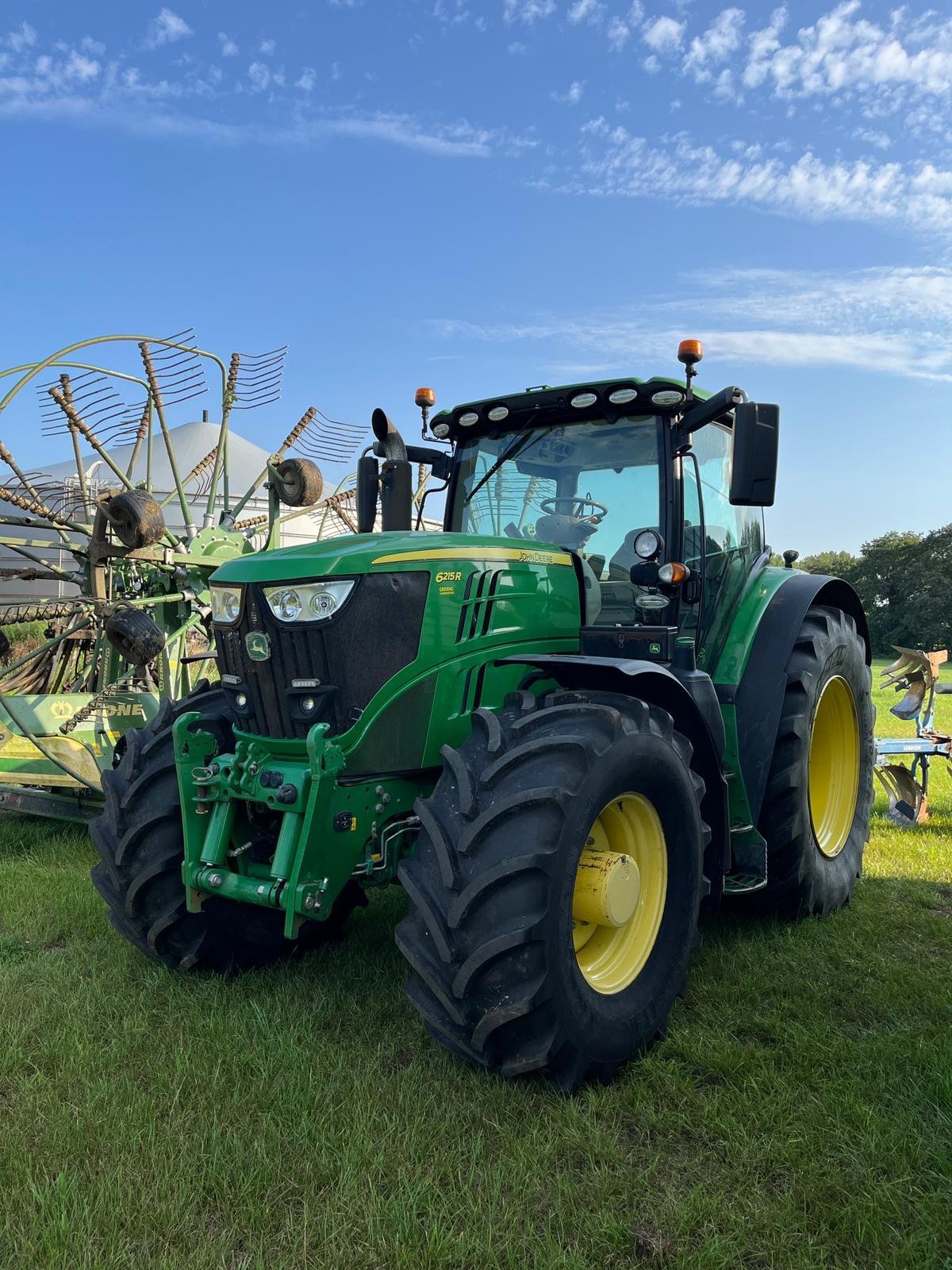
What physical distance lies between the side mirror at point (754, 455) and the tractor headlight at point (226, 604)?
188cm

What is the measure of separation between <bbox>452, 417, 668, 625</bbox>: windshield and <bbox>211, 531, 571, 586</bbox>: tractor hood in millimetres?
404

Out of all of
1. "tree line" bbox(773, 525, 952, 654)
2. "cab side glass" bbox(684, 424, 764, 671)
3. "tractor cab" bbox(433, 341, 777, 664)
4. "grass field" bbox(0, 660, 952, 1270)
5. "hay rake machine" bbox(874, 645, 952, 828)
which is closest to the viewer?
"grass field" bbox(0, 660, 952, 1270)

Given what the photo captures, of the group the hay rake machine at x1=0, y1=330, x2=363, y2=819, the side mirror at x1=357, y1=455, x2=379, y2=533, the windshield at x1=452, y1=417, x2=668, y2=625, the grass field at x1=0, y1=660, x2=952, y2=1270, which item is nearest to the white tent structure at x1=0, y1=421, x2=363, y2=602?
the hay rake machine at x1=0, y1=330, x2=363, y2=819

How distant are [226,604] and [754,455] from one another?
206 cm

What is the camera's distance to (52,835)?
6.49 m

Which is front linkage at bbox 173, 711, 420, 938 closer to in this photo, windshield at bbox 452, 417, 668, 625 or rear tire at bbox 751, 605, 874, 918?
windshield at bbox 452, 417, 668, 625

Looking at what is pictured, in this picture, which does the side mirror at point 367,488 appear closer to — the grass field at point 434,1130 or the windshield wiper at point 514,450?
the windshield wiper at point 514,450

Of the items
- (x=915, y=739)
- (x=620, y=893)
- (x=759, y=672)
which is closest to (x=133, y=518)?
(x=759, y=672)

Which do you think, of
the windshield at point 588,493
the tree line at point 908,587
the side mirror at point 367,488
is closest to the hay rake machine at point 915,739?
the windshield at point 588,493

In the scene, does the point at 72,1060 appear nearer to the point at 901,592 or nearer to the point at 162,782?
the point at 162,782

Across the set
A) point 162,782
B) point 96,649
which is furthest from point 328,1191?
point 96,649

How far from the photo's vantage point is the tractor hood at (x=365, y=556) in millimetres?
3285

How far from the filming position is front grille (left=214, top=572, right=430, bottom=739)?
10.7 ft

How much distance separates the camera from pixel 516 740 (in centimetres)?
304
